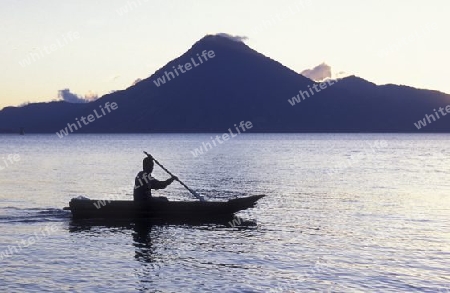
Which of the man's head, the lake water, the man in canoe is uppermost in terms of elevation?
the man's head

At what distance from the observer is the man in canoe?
27622 mm

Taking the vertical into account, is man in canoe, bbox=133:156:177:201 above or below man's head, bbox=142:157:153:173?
below

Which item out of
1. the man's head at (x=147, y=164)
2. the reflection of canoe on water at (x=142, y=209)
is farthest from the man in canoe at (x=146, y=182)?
the reflection of canoe on water at (x=142, y=209)

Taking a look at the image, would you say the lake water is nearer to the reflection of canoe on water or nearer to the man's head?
the reflection of canoe on water

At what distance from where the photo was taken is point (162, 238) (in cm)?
2517

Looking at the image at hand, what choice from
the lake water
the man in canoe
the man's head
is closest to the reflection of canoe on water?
the man in canoe

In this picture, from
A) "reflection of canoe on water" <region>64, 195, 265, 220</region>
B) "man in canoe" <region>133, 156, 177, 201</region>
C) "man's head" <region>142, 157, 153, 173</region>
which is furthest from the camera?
"reflection of canoe on water" <region>64, 195, 265, 220</region>

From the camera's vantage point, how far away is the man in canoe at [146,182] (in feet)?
90.6

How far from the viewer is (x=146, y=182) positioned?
28.0m

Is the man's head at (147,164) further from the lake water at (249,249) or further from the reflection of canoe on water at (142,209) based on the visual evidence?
the lake water at (249,249)

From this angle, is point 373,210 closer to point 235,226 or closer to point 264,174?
point 235,226

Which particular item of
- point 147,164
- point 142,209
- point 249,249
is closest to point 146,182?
point 147,164

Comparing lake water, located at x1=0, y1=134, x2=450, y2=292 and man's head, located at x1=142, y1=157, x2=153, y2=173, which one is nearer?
lake water, located at x1=0, y1=134, x2=450, y2=292

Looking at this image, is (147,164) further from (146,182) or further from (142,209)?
(142,209)
